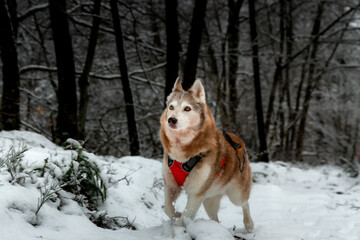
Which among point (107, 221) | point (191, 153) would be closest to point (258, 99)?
point (191, 153)

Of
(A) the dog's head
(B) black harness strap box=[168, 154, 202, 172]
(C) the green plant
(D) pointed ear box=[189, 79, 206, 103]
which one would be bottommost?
(C) the green plant

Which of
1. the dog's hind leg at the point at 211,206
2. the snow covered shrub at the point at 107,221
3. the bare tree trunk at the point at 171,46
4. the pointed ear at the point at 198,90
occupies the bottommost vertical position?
the dog's hind leg at the point at 211,206

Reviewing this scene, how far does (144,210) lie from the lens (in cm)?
449

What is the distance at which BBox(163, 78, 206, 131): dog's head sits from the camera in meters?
3.44

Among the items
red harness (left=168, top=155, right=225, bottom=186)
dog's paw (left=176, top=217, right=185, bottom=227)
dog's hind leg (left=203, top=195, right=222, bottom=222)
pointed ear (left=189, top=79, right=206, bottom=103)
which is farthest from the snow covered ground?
pointed ear (left=189, top=79, right=206, bottom=103)

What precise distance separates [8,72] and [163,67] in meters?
5.13

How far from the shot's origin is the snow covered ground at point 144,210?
2748 millimetres

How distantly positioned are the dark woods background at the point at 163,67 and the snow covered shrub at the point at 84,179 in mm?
4317

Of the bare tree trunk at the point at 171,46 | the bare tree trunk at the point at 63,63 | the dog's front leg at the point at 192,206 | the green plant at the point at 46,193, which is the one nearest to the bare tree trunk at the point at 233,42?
the bare tree trunk at the point at 171,46

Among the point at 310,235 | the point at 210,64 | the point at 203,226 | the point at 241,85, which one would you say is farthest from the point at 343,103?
the point at 203,226

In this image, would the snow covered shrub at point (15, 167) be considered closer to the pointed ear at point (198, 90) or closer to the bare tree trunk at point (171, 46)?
the pointed ear at point (198, 90)

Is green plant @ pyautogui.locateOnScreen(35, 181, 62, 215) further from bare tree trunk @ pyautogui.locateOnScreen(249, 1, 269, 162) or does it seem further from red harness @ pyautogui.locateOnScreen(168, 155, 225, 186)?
bare tree trunk @ pyautogui.locateOnScreen(249, 1, 269, 162)

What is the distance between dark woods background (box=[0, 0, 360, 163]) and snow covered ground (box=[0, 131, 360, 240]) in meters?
2.51

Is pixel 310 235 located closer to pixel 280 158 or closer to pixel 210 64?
pixel 210 64
